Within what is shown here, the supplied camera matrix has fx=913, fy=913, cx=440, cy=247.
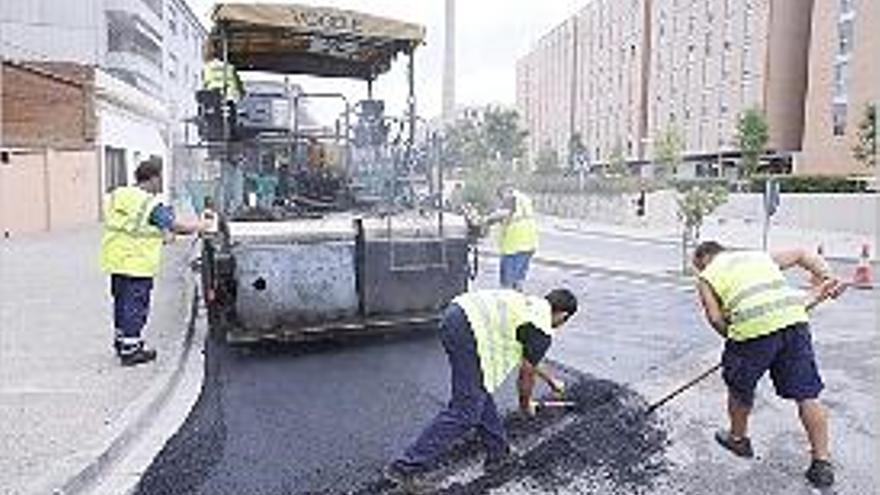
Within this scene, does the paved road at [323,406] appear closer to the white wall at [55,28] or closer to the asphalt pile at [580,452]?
the asphalt pile at [580,452]

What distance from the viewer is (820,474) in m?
4.48

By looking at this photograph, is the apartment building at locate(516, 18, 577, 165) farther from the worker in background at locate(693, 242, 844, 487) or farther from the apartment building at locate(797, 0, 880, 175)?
the worker in background at locate(693, 242, 844, 487)

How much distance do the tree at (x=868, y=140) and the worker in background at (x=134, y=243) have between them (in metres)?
32.3

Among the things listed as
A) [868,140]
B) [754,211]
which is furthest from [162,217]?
[868,140]

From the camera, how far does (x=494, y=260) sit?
16.6 metres

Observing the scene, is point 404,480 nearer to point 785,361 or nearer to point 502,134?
point 785,361

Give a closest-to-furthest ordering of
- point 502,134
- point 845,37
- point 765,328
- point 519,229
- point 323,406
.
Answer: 1. point 765,328
2. point 323,406
3. point 519,229
4. point 845,37
5. point 502,134

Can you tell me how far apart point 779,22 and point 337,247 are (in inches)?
1943

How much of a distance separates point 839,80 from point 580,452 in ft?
146

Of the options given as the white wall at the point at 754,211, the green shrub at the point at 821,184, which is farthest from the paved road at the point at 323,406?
the green shrub at the point at 821,184

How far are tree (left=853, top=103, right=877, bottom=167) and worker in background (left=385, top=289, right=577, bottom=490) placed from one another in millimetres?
32982

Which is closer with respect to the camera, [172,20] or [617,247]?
[617,247]

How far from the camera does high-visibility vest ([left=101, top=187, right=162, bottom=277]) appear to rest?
6.51m

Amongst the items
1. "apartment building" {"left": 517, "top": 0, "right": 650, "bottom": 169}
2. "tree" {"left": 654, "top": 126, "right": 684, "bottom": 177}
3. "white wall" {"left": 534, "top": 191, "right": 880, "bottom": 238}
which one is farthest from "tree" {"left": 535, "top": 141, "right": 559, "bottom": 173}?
"white wall" {"left": 534, "top": 191, "right": 880, "bottom": 238}
